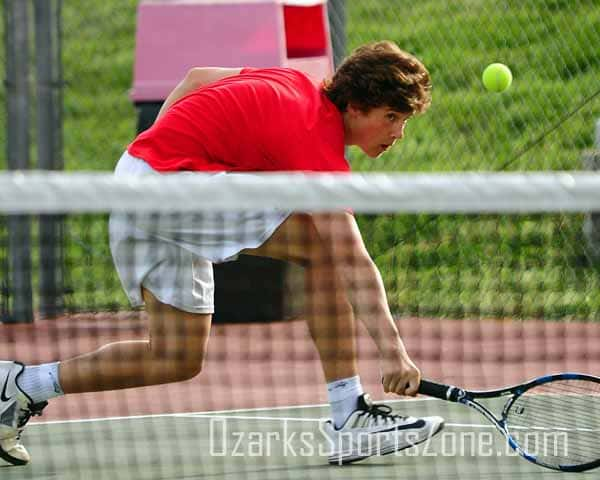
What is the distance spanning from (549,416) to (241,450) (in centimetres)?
84

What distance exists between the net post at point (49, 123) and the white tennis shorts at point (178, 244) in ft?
9.70

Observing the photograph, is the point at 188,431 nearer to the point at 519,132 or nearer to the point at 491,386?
the point at 491,386

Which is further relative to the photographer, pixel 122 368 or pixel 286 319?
pixel 286 319

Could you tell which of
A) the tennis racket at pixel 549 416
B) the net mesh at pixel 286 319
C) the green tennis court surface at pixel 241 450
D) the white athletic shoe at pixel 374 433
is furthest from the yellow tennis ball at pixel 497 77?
the white athletic shoe at pixel 374 433

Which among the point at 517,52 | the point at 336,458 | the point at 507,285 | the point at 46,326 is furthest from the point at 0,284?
the point at 336,458

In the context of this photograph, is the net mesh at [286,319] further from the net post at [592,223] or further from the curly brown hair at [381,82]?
the curly brown hair at [381,82]

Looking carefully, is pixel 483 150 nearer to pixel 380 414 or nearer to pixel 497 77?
pixel 497 77

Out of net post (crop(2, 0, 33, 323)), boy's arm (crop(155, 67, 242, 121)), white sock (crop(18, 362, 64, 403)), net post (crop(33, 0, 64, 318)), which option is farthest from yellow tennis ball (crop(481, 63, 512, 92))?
white sock (crop(18, 362, 64, 403))

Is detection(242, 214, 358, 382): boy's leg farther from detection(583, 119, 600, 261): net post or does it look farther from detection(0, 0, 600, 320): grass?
detection(583, 119, 600, 261): net post

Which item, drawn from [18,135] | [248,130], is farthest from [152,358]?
[18,135]

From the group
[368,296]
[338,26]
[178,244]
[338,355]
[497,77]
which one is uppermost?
[338,26]

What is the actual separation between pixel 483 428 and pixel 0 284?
3.05m

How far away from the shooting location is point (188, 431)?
4113 mm

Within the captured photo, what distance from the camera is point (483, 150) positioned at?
765 centimetres
